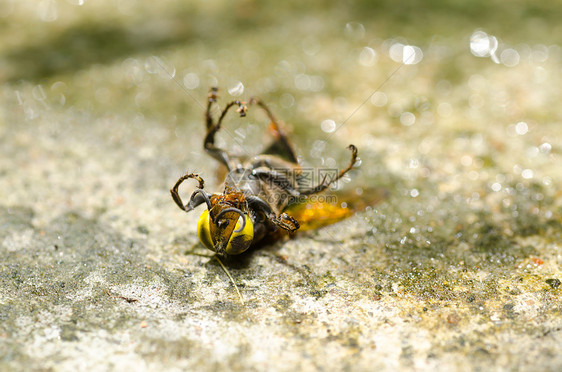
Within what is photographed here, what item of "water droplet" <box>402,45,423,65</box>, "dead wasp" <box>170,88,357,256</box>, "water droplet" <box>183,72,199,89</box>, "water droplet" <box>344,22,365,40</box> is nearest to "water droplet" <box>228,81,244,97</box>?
"water droplet" <box>183,72,199,89</box>

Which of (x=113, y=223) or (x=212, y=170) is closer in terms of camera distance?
(x=113, y=223)

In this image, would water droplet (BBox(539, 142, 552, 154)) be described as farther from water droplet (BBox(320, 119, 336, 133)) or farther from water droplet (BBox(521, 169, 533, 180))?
water droplet (BBox(320, 119, 336, 133))

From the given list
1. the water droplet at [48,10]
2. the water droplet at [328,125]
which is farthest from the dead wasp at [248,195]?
the water droplet at [48,10]

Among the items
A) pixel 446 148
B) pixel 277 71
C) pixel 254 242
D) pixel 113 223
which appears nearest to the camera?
pixel 254 242

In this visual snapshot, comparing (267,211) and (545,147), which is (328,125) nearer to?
(267,211)

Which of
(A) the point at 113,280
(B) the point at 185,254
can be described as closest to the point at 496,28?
(B) the point at 185,254

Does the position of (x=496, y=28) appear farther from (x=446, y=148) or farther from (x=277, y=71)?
(x=277, y=71)

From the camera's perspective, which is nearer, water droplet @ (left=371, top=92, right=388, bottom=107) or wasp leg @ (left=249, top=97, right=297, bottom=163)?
wasp leg @ (left=249, top=97, right=297, bottom=163)
